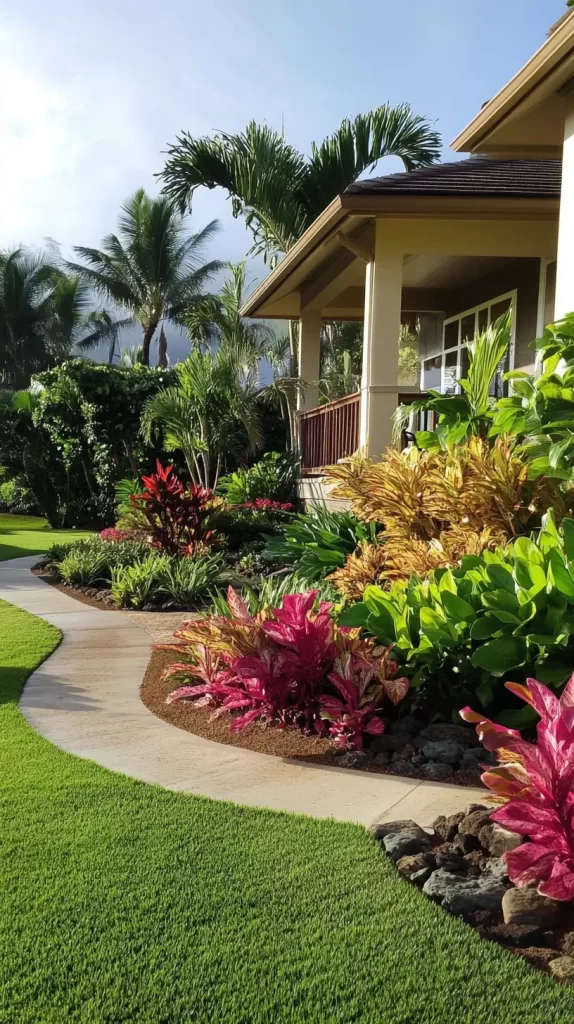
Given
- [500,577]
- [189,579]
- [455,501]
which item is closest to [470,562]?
[500,577]

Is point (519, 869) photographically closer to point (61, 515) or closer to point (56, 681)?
point (56, 681)

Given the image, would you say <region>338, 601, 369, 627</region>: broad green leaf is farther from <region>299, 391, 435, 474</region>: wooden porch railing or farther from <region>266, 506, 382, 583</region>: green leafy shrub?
<region>299, 391, 435, 474</region>: wooden porch railing

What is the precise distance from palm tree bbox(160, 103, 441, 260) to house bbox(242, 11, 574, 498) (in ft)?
11.9

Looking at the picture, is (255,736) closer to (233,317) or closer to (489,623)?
(489,623)

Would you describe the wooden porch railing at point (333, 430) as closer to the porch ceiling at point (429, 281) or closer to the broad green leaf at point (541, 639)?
the porch ceiling at point (429, 281)

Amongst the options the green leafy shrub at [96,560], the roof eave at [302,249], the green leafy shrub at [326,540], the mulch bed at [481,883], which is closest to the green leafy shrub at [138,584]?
the green leafy shrub at [96,560]

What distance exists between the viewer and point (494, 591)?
14.0ft

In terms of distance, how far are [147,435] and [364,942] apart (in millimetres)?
16109

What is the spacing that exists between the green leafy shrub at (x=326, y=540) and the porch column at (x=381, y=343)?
1.55m

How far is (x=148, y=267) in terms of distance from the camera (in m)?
38.6

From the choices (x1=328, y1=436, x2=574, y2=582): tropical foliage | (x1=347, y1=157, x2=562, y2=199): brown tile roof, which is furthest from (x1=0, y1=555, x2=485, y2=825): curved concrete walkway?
(x1=347, y1=157, x2=562, y2=199): brown tile roof

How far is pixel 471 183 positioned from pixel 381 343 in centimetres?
215

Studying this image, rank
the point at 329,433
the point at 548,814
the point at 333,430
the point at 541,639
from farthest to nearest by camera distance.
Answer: the point at 329,433, the point at 333,430, the point at 541,639, the point at 548,814

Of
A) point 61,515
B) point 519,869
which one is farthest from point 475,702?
point 61,515
